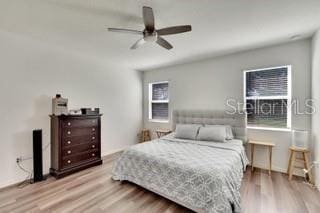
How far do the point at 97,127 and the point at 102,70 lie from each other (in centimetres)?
155

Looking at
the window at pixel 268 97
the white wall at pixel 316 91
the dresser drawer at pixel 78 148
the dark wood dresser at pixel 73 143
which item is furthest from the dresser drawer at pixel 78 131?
the white wall at pixel 316 91

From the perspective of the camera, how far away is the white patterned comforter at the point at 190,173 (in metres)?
1.82

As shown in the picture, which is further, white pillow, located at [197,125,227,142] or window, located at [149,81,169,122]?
window, located at [149,81,169,122]

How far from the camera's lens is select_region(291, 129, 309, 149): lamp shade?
2.79 metres

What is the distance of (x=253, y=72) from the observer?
11.7 feet

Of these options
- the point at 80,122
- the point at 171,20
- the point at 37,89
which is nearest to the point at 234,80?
the point at 171,20

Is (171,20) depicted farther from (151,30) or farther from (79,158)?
(79,158)

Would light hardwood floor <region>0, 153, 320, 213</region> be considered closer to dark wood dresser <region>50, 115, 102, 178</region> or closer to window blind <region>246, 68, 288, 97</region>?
dark wood dresser <region>50, 115, 102, 178</region>

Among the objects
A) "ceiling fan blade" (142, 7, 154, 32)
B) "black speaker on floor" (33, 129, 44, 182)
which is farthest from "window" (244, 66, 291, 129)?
"black speaker on floor" (33, 129, 44, 182)

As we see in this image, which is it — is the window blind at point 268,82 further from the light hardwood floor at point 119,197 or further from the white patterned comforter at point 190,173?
the light hardwood floor at point 119,197

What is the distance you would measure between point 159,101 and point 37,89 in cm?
325

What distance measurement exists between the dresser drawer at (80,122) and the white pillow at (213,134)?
240cm

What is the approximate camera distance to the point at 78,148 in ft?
10.9

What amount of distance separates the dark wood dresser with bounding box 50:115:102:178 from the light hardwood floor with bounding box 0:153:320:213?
282mm
